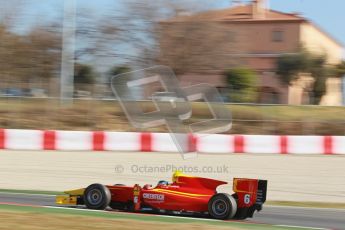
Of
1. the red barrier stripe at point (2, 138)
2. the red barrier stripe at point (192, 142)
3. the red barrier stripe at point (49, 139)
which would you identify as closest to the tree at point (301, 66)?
the red barrier stripe at point (192, 142)

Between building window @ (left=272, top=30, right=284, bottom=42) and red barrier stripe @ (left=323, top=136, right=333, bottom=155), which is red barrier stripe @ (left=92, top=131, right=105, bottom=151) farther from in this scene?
building window @ (left=272, top=30, right=284, bottom=42)

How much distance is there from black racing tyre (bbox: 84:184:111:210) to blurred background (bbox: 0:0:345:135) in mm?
9029

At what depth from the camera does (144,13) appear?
28625 mm

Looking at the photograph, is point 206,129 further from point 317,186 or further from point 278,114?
point 317,186

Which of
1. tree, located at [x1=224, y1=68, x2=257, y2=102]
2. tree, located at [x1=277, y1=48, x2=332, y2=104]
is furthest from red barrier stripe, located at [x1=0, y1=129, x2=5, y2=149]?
tree, located at [x1=277, y1=48, x2=332, y2=104]

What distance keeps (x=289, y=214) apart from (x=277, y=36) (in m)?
48.4

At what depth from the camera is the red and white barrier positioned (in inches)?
558

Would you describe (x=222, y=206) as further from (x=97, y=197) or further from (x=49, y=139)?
(x=49, y=139)

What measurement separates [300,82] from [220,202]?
24.4 meters

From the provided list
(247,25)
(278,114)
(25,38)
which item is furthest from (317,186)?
(247,25)

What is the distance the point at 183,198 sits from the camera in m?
7.39

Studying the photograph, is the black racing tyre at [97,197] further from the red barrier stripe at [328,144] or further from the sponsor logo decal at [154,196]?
the red barrier stripe at [328,144]

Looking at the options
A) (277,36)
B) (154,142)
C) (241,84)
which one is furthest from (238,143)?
(277,36)

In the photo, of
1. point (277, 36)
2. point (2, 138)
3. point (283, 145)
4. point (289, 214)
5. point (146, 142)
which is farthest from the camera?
point (277, 36)
